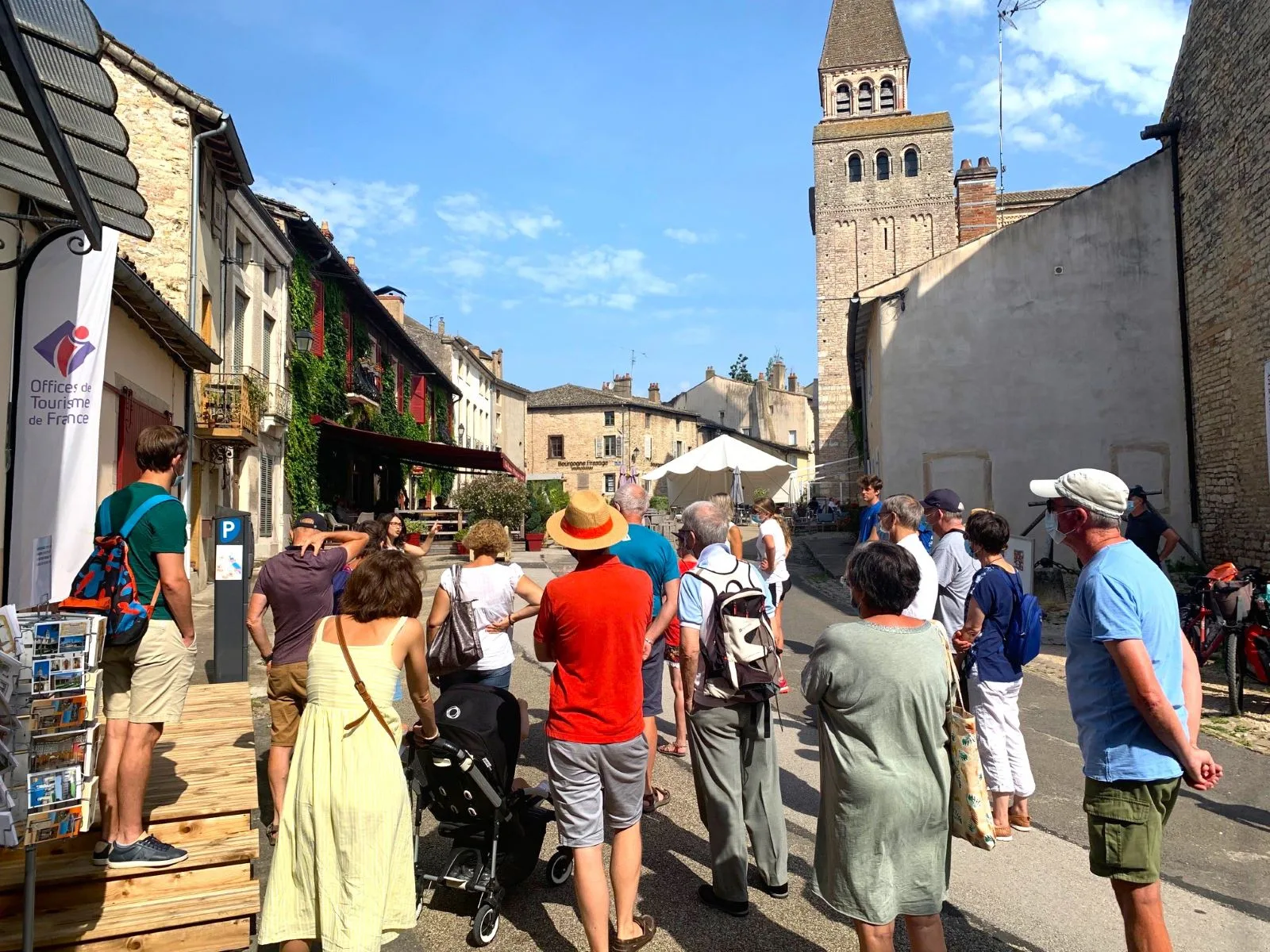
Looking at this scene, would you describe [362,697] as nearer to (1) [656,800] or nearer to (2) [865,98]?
(1) [656,800]

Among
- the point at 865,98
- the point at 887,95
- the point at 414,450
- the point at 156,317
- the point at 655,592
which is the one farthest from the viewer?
the point at 865,98

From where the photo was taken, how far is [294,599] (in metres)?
4.54

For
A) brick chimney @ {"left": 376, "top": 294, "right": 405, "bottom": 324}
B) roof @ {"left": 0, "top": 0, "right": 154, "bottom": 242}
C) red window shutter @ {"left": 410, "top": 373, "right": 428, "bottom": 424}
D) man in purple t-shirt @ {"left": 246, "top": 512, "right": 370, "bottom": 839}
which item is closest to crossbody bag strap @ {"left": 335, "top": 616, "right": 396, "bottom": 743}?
man in purple t-shirt @ {"left": 246, "top": 512, "right": 370, "bottom": 839}

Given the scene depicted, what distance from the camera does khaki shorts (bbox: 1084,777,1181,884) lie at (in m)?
2.64

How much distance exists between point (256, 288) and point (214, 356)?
21.2 feet

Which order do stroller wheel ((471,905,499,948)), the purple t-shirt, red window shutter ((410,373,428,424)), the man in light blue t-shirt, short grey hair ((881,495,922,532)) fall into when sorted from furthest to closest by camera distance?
1. red window shutter ((410,373,428,424))
2. short grey hair ((881,495,922,532))
3. the purple t-shirt
4. stroller wheel ((471,905,499,948))
5. the man in light blue t-shirt

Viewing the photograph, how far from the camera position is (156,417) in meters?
10.7

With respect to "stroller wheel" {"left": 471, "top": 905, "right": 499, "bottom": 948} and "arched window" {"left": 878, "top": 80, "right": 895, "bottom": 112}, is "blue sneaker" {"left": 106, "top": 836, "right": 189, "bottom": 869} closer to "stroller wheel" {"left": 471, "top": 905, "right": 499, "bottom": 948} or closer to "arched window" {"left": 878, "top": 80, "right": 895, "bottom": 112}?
"stroller wheel" {"left": 471, "top": 905, "right": 499, "bottom": 948}

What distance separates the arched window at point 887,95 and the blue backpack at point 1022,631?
184 feet

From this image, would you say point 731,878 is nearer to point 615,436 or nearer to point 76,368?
point 76,368

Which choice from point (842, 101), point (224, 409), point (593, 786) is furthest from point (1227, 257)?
point (842, 101)

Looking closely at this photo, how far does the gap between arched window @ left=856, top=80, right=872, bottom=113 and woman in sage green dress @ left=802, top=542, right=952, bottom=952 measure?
5811 centimetres

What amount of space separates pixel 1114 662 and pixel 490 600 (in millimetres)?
2641

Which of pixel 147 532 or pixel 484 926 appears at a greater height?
pixel 147 532
